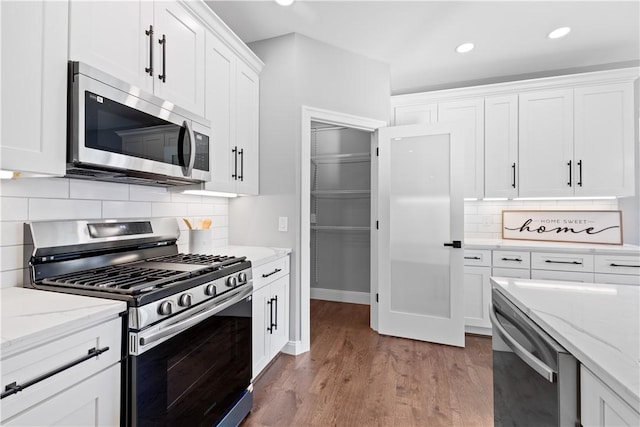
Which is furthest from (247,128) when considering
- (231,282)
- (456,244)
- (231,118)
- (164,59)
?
(456,244)

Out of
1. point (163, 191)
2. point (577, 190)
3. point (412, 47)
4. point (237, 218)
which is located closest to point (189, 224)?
point (163, 191)

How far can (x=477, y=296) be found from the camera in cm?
302

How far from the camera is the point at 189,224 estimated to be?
2.09 m

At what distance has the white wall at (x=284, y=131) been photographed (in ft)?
8.54

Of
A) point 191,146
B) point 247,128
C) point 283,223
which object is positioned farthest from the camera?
point 283,223

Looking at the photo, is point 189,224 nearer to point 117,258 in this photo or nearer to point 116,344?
point 117,258

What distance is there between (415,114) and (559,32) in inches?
53.9

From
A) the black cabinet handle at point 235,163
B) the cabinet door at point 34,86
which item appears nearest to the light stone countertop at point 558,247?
the black cabinet handle at point 235,163

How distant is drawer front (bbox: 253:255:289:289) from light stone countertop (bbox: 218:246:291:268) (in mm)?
35

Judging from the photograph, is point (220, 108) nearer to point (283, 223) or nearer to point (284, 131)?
point (284, 131)

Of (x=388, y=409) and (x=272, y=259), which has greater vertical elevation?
(x=272, y=259)

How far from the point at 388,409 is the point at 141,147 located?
2075 mm

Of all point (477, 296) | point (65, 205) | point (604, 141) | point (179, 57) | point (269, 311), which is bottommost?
point (477, 296)

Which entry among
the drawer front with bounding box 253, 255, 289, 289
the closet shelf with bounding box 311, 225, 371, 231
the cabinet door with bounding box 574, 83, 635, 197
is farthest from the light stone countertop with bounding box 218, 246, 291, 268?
the cabinet door with bounding box 574, 83, 635, 197
